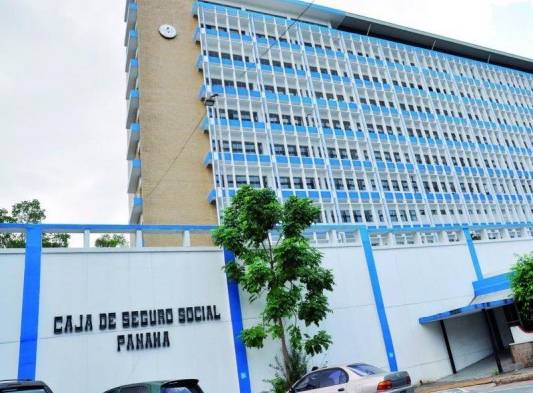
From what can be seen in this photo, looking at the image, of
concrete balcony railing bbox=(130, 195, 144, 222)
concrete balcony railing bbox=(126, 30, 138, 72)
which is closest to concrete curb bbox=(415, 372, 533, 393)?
concrete balcony railing bbox=(130, 195, 144, 222)

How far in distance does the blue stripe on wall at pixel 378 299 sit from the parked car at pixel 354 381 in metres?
8.01

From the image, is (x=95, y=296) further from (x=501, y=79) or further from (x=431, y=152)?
(x=501, y=79)

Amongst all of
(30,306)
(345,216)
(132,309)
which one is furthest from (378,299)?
(345,216)

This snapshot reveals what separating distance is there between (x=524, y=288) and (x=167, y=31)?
128 ft

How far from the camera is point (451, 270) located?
22.9m

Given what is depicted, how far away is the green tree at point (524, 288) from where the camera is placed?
720 inches

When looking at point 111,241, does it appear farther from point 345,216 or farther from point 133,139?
point 345,216

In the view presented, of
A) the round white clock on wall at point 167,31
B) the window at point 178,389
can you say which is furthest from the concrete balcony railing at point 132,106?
the window at point 178,389

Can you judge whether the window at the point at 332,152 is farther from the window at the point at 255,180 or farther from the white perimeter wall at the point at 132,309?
the white perimeter wall at the point at 132,309

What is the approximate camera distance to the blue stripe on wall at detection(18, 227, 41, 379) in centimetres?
1320

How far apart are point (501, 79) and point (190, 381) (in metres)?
70.3

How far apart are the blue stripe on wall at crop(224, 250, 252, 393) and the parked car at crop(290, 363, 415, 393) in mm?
4048

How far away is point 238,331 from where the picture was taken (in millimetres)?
16578

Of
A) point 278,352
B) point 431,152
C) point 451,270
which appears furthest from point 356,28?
point 278,352
